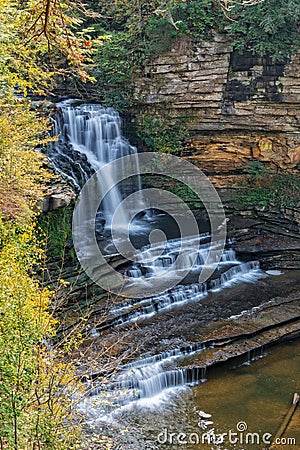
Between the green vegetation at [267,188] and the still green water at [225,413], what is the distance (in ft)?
20.3

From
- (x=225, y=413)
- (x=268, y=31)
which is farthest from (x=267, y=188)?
(x=225, y=413)

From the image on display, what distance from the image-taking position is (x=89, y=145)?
512 inches

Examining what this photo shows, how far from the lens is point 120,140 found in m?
13.8

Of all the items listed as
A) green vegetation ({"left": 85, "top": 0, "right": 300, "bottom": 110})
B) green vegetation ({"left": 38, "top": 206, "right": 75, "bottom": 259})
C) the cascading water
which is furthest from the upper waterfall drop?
green vegetation ({"left": 38, "top": 206, "right": 75, "bottom": 259})

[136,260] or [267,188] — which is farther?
[267,188]

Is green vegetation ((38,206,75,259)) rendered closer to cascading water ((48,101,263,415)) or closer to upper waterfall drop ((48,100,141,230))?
cascading water ((48,101,263,415))

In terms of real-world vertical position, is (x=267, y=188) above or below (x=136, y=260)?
above

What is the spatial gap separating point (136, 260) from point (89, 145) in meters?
4.02

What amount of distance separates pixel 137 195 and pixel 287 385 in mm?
7739

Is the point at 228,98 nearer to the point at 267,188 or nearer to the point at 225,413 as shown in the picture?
the point at 267,188

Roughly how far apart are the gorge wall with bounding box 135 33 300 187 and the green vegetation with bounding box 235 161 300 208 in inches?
11.8

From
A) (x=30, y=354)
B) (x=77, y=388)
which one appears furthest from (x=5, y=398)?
(x=77, y=388)

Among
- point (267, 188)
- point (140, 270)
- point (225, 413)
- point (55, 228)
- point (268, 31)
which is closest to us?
point (225, 413)

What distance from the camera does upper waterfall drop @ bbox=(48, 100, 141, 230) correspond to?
40.3 feet
